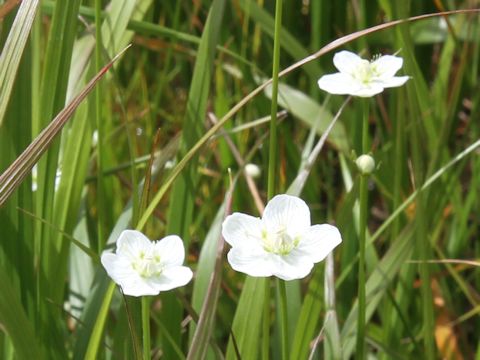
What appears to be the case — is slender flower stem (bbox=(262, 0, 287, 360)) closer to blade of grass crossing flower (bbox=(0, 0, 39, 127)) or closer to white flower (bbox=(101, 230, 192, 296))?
white flower (bbox=(101, 230, 192, 296))

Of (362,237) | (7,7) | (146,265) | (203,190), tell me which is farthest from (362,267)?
(203,190)

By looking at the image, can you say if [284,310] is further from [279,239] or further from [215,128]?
[215,128]

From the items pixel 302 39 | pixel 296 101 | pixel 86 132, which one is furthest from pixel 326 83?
pixel 302 39

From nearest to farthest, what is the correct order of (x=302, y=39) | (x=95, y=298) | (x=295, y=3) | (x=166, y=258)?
(x=166, y=258)
(x=95, y=298)
(x=295, y=3)
(x=302, y=39)

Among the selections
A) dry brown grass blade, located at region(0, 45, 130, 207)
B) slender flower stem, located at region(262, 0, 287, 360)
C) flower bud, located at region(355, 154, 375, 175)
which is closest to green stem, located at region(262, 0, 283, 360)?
slender flower stem, located at region(262, 0, 287, 360)

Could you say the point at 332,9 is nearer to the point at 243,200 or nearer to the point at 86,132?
the point at 243,200

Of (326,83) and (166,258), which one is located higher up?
(326,83)
